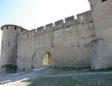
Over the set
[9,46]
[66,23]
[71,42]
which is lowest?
[71,42]

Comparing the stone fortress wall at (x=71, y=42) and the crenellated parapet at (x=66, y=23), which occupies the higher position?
the crenellated parapet at (x=66, y=23)

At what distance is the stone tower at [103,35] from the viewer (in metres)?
6.62

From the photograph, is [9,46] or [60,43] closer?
[60,43]

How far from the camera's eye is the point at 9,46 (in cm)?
1505

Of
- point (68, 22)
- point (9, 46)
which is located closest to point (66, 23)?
point (68, 22)

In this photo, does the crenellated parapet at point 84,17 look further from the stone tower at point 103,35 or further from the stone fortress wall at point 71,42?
the stone tower at point 103,35

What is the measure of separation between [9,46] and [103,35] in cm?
1209

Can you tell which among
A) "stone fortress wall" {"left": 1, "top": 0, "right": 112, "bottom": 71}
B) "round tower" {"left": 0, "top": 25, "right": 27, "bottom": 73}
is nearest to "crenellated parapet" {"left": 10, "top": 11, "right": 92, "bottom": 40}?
"stone fortress wall" {"left": 1, "top": 0, "right": 112, "bottom": 71}

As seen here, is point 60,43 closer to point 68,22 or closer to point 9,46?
point 68,22

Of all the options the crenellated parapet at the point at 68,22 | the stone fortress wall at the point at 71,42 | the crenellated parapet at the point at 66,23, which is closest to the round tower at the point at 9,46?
the stone fortress wall at the point at 71,42

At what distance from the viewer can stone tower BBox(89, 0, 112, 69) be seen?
261 inches

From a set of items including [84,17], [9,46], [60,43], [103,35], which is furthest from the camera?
[9,46]

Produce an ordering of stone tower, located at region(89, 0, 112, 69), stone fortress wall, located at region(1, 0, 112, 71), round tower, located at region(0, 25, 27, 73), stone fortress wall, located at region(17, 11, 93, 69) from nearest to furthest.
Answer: stone tower, located at region(89, 0, 112, 69)
stone fortress wall, located at region(1, 0, 112, 71)
stone fortress wall, located at region(17, 11, 93, 69)
round tower, located at region(0, 25, 27, 73)

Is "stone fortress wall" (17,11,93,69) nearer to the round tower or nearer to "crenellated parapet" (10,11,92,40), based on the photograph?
"crenellated parapet" (10,11,92,40)
